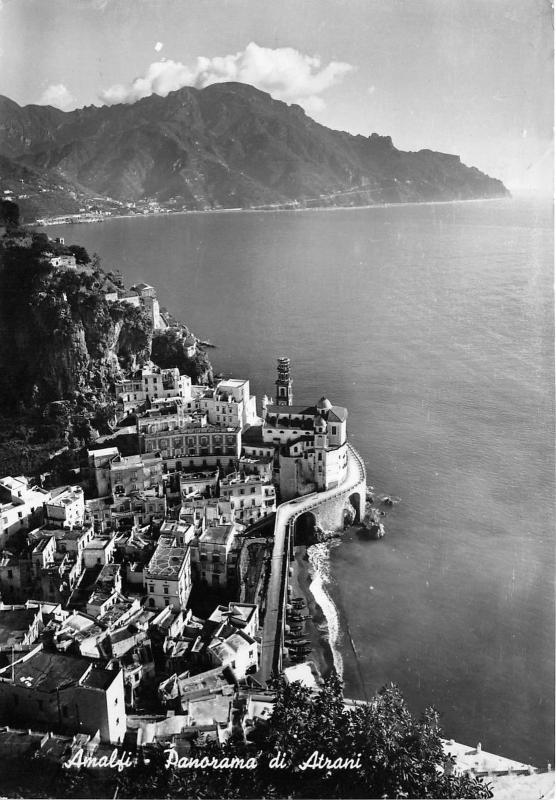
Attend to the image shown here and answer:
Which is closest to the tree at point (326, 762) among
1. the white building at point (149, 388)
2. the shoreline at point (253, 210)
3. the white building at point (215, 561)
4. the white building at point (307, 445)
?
the white building at point (215, 561)

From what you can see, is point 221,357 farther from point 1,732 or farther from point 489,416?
point 1,732

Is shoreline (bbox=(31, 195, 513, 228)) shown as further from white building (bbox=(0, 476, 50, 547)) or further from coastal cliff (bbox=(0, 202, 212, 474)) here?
white building (bbox=(0, 476, 50, 547))

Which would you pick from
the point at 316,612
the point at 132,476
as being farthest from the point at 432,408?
the point at 132,476

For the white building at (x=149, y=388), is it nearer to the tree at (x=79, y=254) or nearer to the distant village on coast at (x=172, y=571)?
the distant village on coast at (x=172, y=571)

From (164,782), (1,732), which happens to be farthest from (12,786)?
(164,782)

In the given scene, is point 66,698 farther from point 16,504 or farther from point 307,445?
point 307,445

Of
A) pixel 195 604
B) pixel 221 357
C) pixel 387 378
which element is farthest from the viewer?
pixel 221 357
